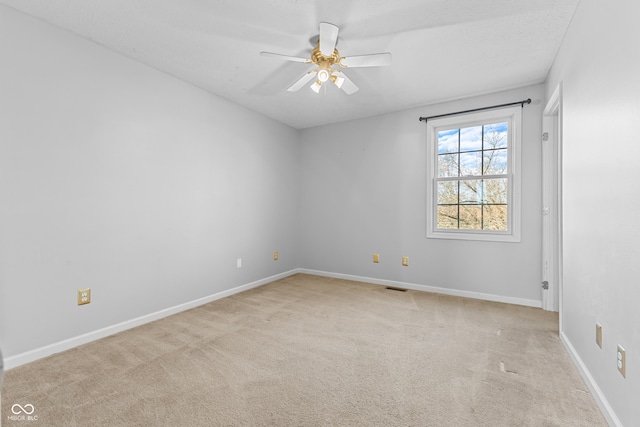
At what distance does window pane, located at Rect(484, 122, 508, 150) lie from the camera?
341 cm

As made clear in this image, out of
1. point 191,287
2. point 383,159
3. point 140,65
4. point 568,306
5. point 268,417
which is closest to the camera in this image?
point 268,417

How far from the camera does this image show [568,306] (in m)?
2.20

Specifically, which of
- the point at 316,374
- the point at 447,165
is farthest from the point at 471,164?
the point at 316,374

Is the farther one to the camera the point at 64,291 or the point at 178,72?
the point at 178,72

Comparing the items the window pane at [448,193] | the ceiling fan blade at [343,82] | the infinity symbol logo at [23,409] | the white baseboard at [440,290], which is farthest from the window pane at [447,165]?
the infinity symbol logo at [23,409]

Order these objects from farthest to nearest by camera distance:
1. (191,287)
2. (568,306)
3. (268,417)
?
1. (191,287)
2. (568,306)
3. (268,417)

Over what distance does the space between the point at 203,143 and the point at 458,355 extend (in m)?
3.19

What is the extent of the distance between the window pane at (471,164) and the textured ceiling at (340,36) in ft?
2.45

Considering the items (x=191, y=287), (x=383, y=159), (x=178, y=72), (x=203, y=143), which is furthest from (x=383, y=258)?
(x=178, y=72)

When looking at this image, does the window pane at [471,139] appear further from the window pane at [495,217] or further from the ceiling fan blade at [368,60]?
the ceiling fan blade at [368,60]

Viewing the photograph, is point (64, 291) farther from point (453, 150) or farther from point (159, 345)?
point (453, 150)

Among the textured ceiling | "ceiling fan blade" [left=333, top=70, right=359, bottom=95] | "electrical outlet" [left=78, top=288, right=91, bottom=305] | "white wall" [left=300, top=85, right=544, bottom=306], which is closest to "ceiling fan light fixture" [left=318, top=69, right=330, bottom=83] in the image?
"ceiling fan blade" [left=333, top=70, right=359, bottom=95]

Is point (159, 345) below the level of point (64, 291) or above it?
below

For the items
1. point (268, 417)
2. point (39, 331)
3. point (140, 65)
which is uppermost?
point (140, 65)
